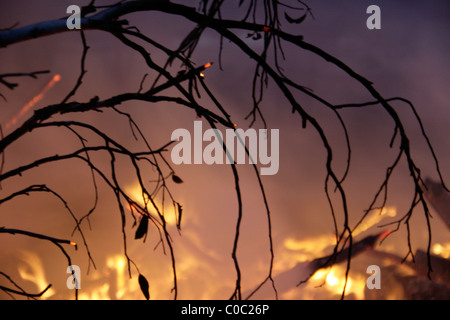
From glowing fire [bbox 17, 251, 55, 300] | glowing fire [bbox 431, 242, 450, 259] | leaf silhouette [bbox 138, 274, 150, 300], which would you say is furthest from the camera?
glowing fire [bbox 431, 242, 450, 259]

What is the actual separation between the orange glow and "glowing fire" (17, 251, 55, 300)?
7.84 ft

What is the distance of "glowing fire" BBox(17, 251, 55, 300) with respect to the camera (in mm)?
5550

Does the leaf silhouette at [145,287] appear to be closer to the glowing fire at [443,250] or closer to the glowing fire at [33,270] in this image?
the glowing fire at [33,270]

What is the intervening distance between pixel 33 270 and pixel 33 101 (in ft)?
9.81

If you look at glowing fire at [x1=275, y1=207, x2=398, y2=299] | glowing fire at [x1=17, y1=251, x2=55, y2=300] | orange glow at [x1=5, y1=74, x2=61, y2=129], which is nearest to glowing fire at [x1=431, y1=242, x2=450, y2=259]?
glowing fire at [x1=275, y1=207, x2=398, y2=299]

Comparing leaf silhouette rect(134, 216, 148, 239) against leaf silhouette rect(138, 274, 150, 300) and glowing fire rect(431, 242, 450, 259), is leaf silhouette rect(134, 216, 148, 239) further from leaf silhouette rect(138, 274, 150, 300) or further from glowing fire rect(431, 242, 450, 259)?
glowing fire rect(431, 242, 450, 259)

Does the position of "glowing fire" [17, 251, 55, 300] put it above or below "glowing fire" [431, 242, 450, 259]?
below

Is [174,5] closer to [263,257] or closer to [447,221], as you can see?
[263,257]

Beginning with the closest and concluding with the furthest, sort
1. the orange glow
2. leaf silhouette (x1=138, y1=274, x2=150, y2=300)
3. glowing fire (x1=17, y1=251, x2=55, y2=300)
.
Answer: leaf silhouette (x1=138, y1=274, x2=150, y2=300) < the orange glow < glowing fire (x1=17, y1=251, x2=55, y2=300)

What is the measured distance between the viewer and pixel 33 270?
5.66m

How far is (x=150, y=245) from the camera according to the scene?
661 cm

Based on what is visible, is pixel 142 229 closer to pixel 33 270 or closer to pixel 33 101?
pixel 33 101

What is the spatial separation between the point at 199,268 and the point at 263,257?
4.77 feet

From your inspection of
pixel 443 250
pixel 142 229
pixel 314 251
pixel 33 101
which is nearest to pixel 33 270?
pixel 33 101
